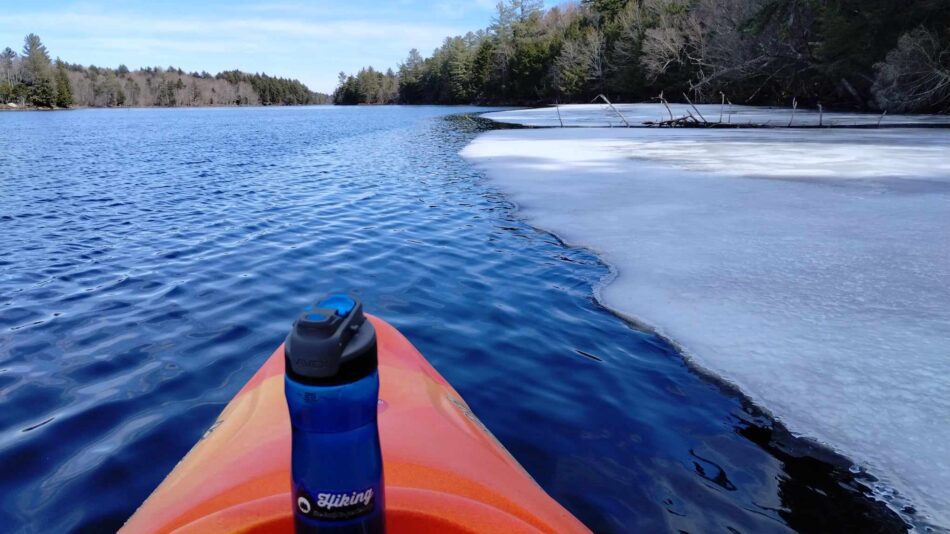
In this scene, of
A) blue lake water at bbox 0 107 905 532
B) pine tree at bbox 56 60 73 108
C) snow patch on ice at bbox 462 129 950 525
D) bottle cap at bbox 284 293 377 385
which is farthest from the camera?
pine tree at bbox 56 60 73 108

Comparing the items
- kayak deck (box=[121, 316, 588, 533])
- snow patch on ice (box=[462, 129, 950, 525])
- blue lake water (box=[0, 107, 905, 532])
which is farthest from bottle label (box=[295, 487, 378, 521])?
snow patch on ice (box=[462, 129, 950, 525])

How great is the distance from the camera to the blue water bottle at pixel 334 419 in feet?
2.62

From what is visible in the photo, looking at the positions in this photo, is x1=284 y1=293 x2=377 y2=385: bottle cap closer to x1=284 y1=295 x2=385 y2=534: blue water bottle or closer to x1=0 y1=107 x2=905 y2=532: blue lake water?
x1=284 y1=295 x2=385 y2=534: blue water bottle

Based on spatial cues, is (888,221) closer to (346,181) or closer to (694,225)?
(694,225)

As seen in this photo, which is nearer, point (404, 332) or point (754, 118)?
point (404, 332)

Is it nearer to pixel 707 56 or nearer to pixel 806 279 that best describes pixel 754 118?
pixel 707 56

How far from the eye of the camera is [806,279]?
15.0ft

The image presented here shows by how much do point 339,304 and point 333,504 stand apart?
29cm

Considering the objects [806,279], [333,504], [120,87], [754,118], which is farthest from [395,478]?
[120,87]

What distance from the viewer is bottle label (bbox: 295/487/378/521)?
84cm

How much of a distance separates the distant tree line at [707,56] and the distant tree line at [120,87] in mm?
48222

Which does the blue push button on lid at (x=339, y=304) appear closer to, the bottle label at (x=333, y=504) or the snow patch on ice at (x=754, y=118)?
the bottle label at (x=333, y=504)

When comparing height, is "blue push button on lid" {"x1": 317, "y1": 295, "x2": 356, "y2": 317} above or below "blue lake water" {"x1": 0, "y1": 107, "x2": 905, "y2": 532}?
above

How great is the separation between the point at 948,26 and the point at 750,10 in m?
12.5
